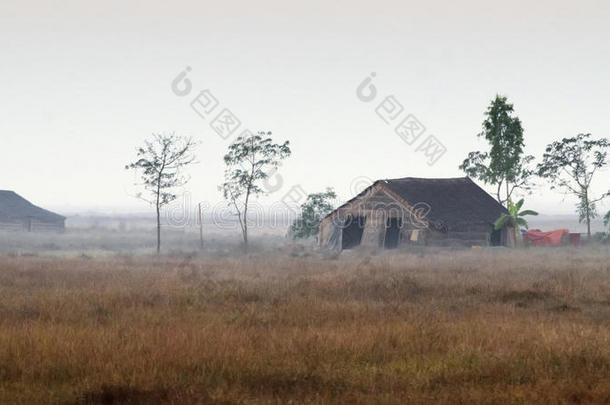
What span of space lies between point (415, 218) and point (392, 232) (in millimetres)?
5487

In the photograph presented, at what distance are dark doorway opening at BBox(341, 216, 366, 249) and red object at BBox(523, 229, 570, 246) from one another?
13682 millimetres

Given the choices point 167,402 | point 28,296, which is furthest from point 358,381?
point 28,296

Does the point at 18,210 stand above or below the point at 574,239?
above

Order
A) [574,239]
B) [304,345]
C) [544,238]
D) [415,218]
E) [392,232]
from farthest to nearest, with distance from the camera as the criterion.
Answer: [544,238], [574,239], [392,232], [415,218], [304,345]

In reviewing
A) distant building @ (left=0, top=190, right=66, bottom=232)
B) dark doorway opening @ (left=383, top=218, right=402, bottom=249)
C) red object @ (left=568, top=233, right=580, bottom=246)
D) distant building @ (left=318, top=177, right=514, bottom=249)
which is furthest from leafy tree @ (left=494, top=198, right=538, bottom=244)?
distant building @ (left=0, top=190, right=66, bottom=232)

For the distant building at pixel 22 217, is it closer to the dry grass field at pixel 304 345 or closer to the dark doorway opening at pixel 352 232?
the dark doorway opening at pixel 352 232

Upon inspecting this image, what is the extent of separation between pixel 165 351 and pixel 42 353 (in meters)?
1.66

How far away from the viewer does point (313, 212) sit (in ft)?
166

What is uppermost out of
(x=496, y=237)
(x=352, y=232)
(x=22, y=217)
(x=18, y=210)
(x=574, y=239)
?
(x=18, y=210)

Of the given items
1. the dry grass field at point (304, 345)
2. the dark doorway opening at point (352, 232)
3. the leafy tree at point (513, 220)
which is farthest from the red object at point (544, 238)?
the dry grass field at point (304, 345)

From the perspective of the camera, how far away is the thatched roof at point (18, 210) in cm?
7194

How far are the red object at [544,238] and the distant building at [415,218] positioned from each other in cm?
492

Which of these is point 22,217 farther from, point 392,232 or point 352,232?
point 392,232

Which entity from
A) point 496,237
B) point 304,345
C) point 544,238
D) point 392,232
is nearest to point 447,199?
point 496,237
